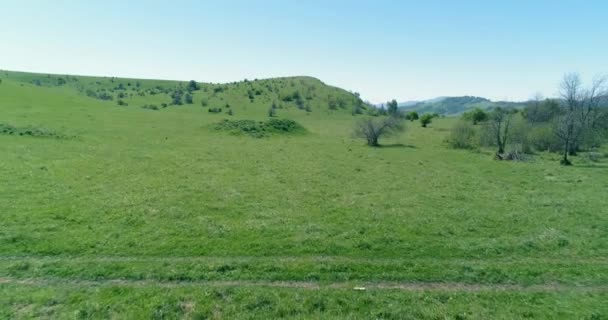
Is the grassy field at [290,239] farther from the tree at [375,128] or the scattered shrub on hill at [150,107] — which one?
the scattered shrub on hill at [150,107]

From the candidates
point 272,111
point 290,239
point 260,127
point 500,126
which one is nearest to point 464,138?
point 500,126

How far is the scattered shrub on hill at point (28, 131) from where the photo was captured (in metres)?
38.2

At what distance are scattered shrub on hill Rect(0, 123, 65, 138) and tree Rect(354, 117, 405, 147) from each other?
1716 inches

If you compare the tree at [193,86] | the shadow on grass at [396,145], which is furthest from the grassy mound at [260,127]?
the tree at [193,86]

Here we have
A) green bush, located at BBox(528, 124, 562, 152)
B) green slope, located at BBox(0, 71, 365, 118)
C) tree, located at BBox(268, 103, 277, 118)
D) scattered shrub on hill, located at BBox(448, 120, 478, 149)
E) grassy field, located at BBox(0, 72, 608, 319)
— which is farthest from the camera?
green slope, located at BBox(0, 71, 365, 118)

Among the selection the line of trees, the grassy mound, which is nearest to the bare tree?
the line of trees

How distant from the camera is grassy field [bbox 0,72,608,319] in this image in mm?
9250

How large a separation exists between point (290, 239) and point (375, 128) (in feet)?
144

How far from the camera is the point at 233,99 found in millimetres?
112375

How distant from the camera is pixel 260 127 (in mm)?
61344

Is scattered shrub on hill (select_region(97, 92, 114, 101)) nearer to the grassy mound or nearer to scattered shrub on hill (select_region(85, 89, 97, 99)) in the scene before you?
scattered shrub on hill (select_region(85, 89, 97, 99))

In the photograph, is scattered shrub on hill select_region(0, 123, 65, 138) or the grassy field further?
scattered shrub on hill select_region(0, 123, 65, 138)

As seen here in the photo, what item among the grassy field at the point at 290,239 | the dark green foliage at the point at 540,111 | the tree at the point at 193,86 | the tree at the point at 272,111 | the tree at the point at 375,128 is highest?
the tree at the point at 193,86

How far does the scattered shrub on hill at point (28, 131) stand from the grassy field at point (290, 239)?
271 inches
